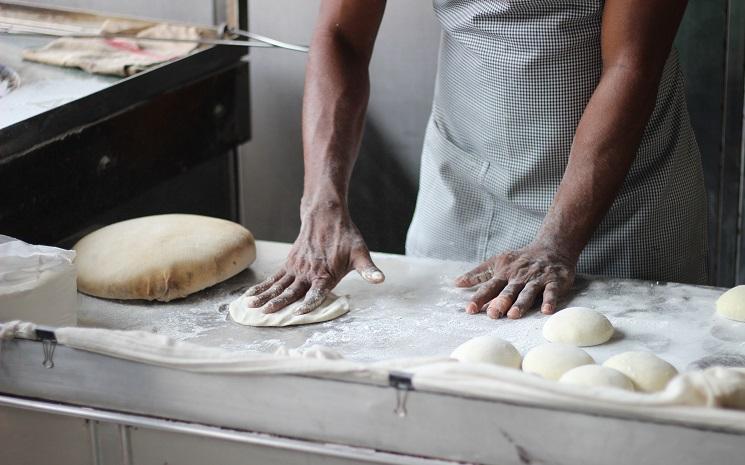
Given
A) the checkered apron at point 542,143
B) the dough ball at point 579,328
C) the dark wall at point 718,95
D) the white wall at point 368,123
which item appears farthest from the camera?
the white wall at point 368,123

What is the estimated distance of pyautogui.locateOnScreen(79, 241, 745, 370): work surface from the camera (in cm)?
145

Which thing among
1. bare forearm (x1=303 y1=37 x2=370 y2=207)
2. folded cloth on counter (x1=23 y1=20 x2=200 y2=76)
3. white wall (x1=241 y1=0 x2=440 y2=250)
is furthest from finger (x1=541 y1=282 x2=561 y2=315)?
white wall (x1=241 y1=0 x2=440 y2=250)

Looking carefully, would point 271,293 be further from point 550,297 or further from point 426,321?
point 550,297

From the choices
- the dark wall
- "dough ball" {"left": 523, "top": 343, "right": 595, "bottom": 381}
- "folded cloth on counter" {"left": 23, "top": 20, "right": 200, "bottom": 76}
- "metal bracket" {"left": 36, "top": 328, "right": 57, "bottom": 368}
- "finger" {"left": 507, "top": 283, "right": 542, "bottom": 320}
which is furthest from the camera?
the dark wall

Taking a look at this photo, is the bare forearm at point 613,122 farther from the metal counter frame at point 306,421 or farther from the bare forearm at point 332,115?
the metal counter frame at point 306,421

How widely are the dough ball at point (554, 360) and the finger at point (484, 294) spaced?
0.22m

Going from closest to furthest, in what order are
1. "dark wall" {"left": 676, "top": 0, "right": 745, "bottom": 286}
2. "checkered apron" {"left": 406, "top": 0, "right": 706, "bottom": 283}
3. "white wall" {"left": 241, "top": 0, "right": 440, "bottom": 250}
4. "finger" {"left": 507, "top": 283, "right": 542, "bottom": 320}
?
"finger" {"left": 507, "top": 283, "right": 542, "bottom": 320} < "checkered apron" {"left": 406, "top": 0, "right": 706, "bottom": 283} < "dark wall" {"left": 676, "top": 0, "right": 745, "bottom": 286} < "white wall" {"left": 241, "top": 0, "right": 440, "bottom": 250}

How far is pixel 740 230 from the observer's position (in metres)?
2.89

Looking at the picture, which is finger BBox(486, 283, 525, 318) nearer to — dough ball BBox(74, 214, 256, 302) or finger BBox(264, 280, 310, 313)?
finger BBox(264, 280, 310, 313)

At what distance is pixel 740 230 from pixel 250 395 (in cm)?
227

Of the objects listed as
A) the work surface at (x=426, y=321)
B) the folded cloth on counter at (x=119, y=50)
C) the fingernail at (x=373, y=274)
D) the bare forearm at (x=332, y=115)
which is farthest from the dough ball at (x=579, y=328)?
the folded cloth on counter at (x=119, y=50)

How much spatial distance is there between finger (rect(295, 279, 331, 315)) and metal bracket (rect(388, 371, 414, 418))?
0.56 meters

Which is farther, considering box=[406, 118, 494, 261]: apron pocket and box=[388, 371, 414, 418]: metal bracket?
box=[406, 118, 494, 261]: apron pocket

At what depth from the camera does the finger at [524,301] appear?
1.54 meters
